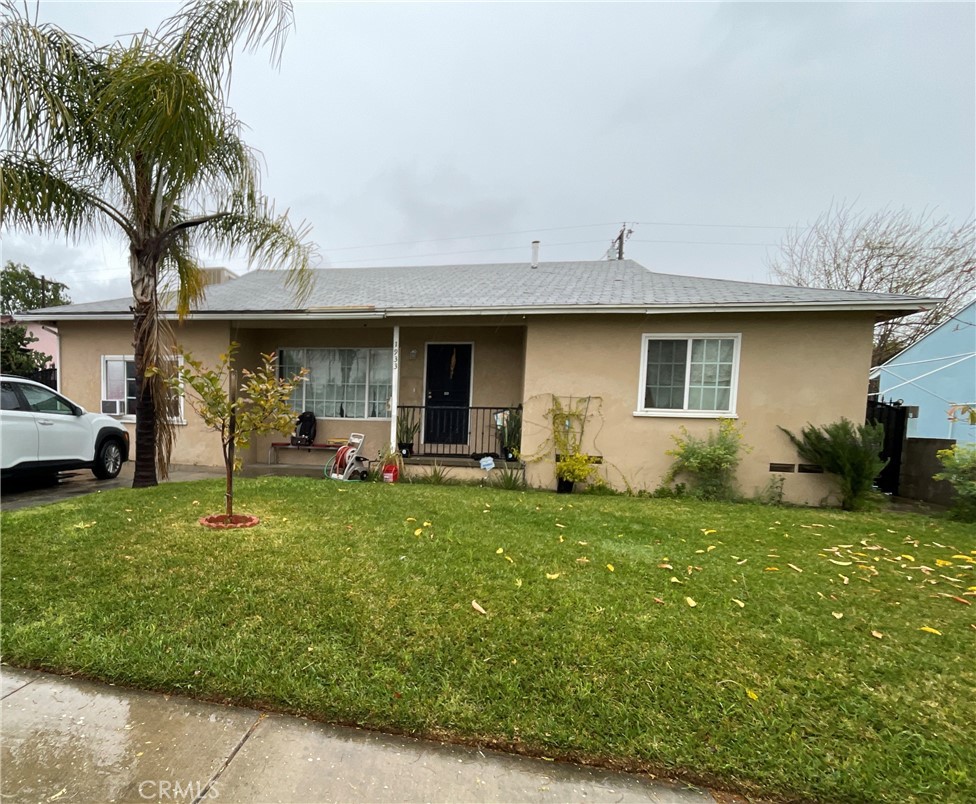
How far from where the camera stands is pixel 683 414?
24.0 ft

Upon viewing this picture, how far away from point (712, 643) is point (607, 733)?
1.05 metres

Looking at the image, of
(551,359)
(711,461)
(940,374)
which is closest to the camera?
(711,461)

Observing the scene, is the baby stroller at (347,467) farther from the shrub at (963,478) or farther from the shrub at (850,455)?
the shrub at (963,478)

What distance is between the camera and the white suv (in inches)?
236

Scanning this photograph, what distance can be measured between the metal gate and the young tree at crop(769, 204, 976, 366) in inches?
291

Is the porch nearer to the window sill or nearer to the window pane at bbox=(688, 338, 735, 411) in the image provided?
the window sill

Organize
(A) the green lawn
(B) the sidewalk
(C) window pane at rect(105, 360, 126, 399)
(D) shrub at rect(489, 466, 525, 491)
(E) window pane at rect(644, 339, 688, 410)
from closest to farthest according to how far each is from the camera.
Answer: (B) the sidewalk → (A) the green lawn → (E) window pane at rect(644, 339, 688, 410) → (D) shrub at rect(489, 466, 525, 491) → (C) window pane at rect(105, 360, 126, 399)

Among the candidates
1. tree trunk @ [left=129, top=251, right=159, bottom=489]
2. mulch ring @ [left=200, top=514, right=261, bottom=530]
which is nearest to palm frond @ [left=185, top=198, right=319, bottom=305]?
tree trunk @ [left=129, top=251, right=159, bottom=489]

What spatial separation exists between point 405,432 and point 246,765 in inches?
275

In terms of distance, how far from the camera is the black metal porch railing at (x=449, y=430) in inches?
349

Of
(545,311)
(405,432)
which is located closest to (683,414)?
(545,311)

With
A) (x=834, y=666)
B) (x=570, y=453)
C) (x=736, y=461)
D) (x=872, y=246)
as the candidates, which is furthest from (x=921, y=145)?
(x=834, y=666)

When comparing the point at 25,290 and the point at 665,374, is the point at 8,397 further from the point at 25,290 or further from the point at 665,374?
the point at 25,290

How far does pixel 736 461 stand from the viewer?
276 inches
